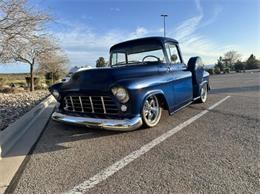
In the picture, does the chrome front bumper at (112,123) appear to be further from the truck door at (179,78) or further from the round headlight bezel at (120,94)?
the truck door at (179,78)

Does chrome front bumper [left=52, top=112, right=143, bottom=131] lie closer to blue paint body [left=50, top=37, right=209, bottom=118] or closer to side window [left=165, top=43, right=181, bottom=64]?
blue paint body [left=50, top=37, right=209, bottom=118]

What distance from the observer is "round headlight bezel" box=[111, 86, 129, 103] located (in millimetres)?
3680

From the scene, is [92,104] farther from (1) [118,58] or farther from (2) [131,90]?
(1) [118,58]

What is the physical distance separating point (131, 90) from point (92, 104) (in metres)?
0.78

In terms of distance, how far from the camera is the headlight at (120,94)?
368cm

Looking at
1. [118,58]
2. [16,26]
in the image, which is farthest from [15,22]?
[118,58]

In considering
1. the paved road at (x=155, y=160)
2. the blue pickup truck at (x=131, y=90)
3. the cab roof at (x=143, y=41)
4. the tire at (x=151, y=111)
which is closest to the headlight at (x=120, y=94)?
the blue pickup truck at (x=131, y=90)

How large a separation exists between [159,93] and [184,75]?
135 cm

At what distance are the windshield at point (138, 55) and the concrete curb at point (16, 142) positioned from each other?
7.77 feet

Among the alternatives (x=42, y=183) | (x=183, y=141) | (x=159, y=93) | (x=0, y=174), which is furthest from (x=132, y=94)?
(x=0, y=174)

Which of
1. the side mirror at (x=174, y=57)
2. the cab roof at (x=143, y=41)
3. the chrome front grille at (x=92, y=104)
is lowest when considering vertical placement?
the chrome front grille at (x=92, y=104)

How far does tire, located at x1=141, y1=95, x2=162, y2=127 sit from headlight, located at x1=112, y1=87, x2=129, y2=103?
50 centimetres

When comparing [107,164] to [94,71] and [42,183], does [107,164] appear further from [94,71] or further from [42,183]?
[94,71]

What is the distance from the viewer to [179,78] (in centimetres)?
501
